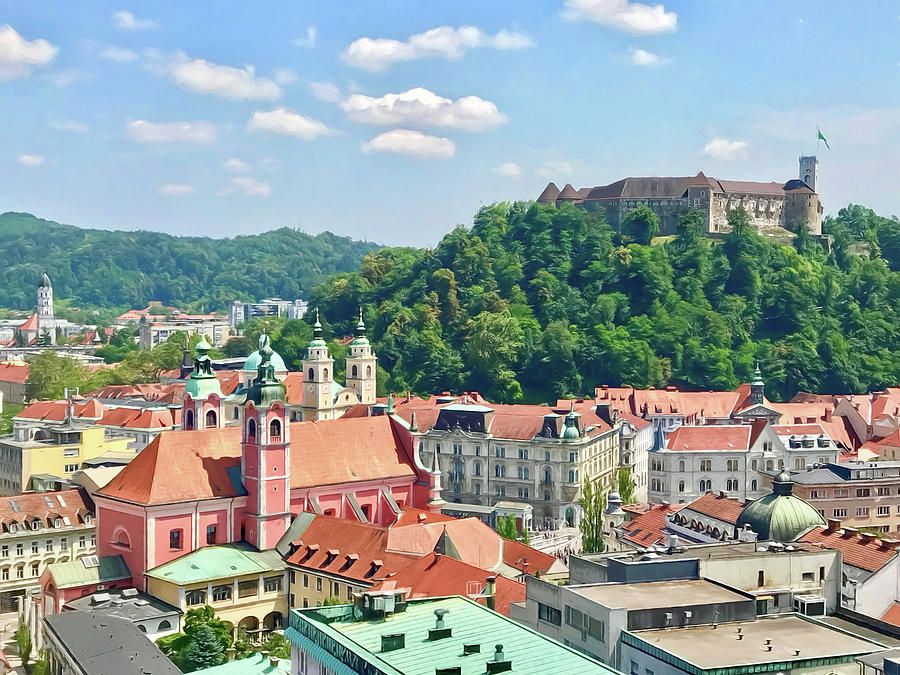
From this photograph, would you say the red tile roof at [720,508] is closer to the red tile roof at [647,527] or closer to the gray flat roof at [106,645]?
the red tile roof at [647,527]

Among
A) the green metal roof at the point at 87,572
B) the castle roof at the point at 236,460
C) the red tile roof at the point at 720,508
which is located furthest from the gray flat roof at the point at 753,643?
the green metal roof at the point at 87,572

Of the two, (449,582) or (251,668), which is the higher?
(449,582)

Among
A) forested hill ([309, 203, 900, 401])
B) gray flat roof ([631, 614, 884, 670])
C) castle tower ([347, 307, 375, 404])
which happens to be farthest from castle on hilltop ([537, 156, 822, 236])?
gray flat roof ([631, 614, 884, 670])

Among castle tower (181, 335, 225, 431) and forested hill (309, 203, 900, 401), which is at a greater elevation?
forested hill (309, 203, 900, 401)

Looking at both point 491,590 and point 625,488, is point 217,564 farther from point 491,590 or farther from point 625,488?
point 625,488

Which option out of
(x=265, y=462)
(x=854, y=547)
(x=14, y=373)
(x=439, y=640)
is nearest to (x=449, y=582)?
(x=265, y=462)

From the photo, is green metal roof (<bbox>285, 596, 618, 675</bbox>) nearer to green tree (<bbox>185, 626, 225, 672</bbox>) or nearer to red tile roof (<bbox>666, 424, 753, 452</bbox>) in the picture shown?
green tree (<bbox>185, 626, 225, 672</bbox>)
